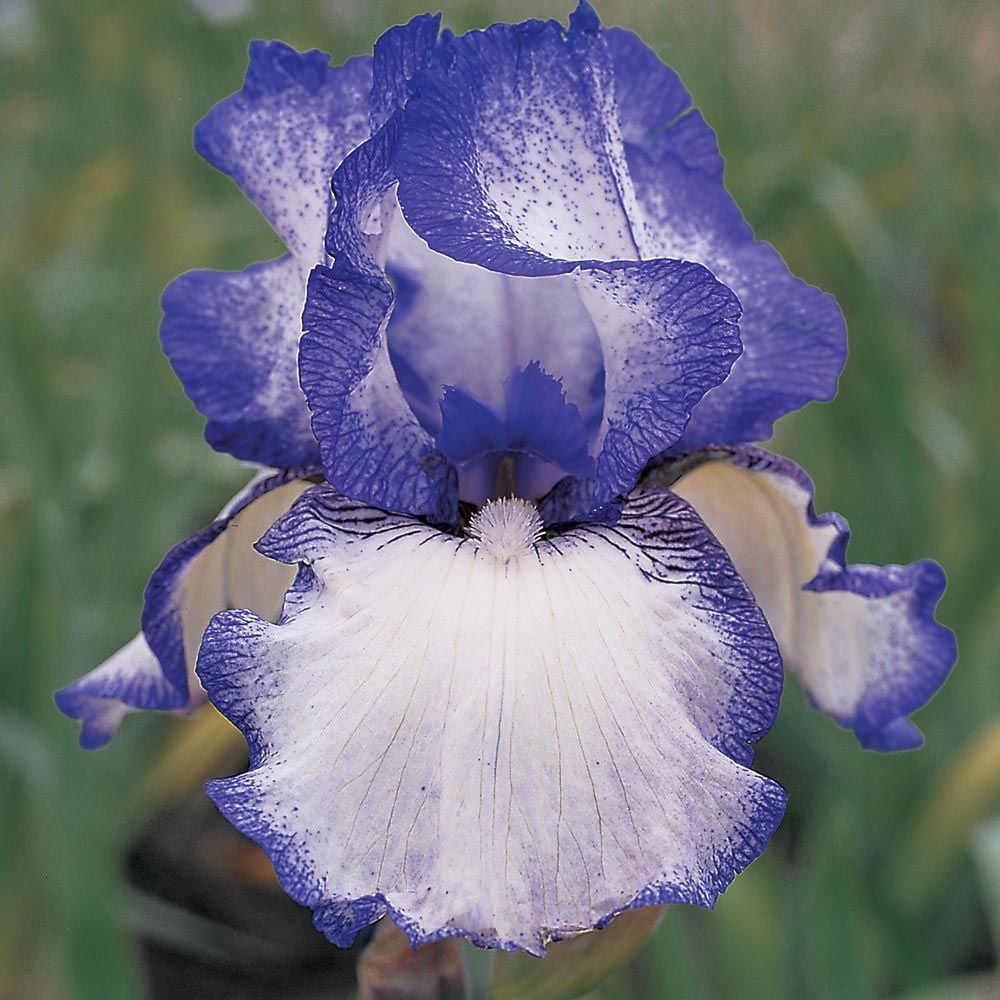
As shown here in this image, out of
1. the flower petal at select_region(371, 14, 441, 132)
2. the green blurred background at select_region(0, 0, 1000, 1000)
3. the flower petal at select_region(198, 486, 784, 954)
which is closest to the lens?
the flower petal at select_region(198, 486, 784, 954)

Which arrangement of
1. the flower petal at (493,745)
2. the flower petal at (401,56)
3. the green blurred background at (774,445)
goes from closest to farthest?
the flower petal at (493,745) < the flower petal at (401,56) < the green blurred background at (774,445)

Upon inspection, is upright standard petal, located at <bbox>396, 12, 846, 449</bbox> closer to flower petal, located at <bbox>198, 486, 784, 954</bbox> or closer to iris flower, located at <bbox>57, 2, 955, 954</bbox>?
iris flower, located at <bbox>57, 2, 955, 954</bbox>

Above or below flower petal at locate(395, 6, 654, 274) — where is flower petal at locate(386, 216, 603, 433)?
below

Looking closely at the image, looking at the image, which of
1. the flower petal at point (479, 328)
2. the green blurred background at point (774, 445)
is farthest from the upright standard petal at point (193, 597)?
the green blurred background at point (774, 445)

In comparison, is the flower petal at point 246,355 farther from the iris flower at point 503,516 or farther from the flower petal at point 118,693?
the flower petal at point 118,693

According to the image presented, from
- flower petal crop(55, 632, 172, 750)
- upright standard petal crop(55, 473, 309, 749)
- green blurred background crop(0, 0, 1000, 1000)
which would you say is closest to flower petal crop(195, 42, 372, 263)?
upright standard petal crop(55, 473, 309, 749)

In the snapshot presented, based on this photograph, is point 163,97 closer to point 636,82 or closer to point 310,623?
point 636,82

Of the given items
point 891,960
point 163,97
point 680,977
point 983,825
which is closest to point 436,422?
point 680,977

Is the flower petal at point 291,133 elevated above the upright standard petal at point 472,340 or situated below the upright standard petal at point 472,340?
above

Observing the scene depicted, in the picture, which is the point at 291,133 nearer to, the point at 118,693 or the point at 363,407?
the point at 363,407
